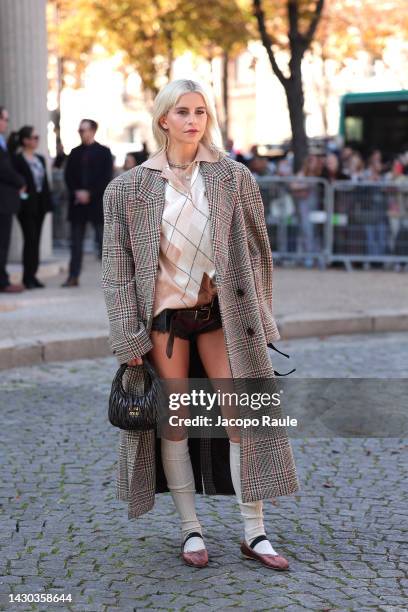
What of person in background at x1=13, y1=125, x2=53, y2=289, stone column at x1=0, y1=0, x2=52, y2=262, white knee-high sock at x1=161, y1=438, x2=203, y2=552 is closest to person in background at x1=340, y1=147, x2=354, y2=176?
stone column at x1=0, y1=0, x2=52, y2=262

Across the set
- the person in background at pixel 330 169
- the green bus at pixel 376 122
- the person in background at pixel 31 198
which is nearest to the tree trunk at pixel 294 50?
the person in background at pixel 330 169

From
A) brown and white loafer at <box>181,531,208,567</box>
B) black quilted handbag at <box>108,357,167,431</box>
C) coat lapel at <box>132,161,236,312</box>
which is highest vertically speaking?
coat lapel at <box>132,161,236,312</box>

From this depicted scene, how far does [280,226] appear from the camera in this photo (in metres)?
16.0

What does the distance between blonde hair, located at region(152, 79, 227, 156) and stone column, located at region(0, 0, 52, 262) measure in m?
11.0

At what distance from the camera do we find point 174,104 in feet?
14.4

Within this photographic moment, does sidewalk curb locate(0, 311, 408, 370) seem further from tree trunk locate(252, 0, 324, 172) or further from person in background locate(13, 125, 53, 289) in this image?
tree trunk locate(252, 0, 324, 172)

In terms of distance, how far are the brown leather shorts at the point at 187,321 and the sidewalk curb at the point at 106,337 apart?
Answer: 480 centimetres

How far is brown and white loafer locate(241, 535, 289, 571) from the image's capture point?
4.51m

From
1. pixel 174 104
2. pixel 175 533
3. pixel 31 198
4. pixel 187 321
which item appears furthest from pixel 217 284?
pixel 31 198

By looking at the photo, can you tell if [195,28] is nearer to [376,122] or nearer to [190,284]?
[376,122]

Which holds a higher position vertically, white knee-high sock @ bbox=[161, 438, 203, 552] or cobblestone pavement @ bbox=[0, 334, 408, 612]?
white knee-high sock @ bbox=[161, 438, 203, 552]

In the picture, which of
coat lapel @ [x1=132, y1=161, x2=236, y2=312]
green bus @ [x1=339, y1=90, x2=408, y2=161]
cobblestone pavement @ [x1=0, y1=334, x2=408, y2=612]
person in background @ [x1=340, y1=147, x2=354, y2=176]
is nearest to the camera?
cobblestone pavement @ [x1=0, y1=334, x2=408, y2=612]

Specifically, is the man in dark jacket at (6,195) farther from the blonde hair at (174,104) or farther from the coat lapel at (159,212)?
the coat lapel at (159,212)

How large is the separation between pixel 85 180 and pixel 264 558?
9.31 meters
